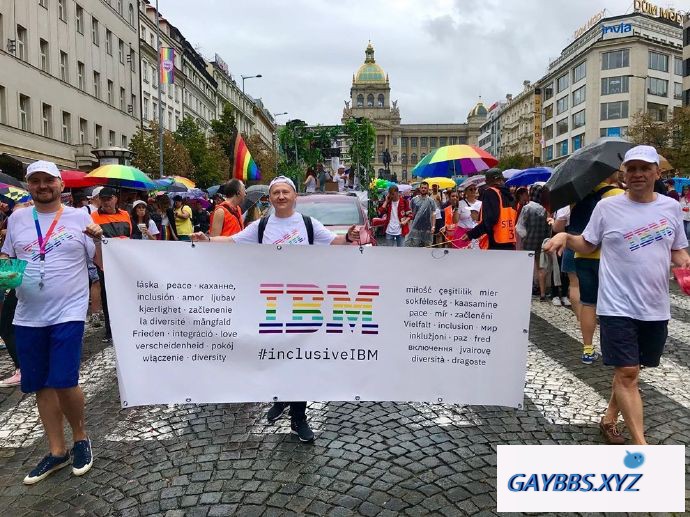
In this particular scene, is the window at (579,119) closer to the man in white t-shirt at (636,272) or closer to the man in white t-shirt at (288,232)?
the man in white t-shirt at (636,272)

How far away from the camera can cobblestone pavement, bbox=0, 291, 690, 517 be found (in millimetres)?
3457

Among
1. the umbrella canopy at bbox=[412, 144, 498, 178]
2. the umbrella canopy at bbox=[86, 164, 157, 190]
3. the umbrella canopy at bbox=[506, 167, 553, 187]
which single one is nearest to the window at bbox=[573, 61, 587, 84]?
the umbrella canopy at bbox=[506, 167, 553, 187]

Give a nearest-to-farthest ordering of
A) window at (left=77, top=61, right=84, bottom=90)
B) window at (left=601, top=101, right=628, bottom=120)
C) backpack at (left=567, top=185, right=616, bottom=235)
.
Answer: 1. backpack at (left=567, top=185, right=616, bottom=235)
2. window at (left=77, top=61, right=84, bottom=90)
3. window at (left=601, top=101, right=628, bottom=120)

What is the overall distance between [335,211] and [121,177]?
15.0 ft

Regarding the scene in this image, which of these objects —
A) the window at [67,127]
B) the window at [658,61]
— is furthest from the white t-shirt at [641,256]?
the window at [658,61]

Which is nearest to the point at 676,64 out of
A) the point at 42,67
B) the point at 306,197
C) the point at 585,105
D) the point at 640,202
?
the point at 585,105

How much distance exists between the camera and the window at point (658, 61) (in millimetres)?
73375

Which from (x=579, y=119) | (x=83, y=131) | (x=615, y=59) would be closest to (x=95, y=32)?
(x=83, y=131)

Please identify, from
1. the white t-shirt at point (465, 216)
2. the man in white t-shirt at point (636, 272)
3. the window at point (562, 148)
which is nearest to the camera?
the man in white t-shirt at point (636, 272)

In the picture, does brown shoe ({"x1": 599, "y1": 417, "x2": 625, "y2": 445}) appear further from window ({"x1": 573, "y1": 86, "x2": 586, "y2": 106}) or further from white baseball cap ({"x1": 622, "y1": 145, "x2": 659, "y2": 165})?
window ({"x1": 573, "y1": 86, "x2": 586, "y2": 106})

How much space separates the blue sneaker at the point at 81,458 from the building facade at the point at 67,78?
22.8 m

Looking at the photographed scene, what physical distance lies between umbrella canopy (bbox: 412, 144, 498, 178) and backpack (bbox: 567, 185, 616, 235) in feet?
19.8

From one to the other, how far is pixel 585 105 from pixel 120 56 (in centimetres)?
5521

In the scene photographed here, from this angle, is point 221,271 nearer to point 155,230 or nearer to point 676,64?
point 155,230
